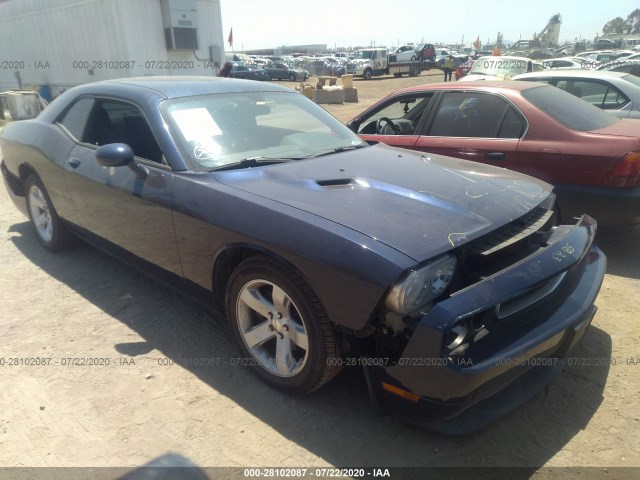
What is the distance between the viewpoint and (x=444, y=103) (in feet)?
15.6

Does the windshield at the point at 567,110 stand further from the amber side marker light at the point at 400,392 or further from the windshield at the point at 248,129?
the amber side marker light at the point at 400,392

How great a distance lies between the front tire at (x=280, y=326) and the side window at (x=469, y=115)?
2.94 m

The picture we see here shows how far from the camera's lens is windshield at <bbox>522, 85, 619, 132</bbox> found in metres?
4.13

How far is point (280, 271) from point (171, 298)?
165 cm

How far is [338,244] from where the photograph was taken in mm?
2055

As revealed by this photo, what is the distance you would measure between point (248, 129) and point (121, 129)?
0.97 meters

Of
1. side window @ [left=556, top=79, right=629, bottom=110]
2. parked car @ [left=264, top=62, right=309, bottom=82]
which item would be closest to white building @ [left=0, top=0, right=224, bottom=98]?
side window @ [left=556, top=79, right=629, bottom=110]

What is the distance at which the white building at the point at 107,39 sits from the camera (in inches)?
530

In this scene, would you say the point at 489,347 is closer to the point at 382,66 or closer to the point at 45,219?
the point at 45,219

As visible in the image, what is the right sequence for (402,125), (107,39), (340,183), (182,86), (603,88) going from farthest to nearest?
1. (107,39)
2. (603,88)
3. (402,125)
4. (182,86)
5. (340,183)

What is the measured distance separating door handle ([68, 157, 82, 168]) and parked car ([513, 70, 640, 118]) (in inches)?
247

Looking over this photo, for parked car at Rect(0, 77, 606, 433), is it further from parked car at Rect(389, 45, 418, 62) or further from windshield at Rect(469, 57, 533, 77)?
parked car at Rect(389, 45, 418, 62)

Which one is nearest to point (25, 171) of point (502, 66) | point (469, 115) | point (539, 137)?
point (469, 115)

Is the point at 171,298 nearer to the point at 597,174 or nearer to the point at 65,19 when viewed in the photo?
the point at 597,174
